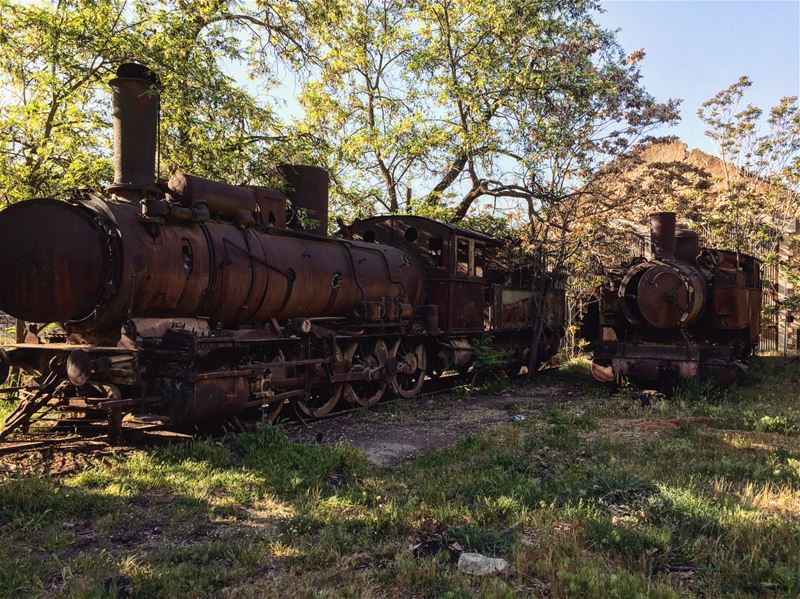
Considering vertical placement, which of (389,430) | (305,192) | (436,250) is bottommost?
(389,430)

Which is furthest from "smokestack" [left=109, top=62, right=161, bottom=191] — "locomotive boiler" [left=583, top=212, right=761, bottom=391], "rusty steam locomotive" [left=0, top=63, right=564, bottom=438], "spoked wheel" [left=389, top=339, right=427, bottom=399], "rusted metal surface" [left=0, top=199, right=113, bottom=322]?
"locomotive boiler" [left=583, top=212, right=761, bottom=391]

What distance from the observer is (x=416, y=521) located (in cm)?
456

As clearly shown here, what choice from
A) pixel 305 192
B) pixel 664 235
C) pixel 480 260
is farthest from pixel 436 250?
pixel 664 235

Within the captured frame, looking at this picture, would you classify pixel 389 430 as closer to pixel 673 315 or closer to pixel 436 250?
pixel 436 250

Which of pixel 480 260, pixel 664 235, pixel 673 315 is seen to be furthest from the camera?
pixel 480 260

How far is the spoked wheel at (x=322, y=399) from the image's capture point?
9.00 meters

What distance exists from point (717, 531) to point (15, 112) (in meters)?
10.7

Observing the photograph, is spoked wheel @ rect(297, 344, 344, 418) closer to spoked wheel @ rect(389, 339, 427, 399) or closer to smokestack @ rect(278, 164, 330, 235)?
spoked wheel @ rect(389, 339, 427, 399)

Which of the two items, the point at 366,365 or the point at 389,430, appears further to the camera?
the point at 366,365

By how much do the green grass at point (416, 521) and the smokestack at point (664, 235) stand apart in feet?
18.2

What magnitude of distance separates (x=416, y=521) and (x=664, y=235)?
31.5 feet

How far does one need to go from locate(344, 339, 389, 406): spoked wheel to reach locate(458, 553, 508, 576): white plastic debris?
602 cm

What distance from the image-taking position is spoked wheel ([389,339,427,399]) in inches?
440

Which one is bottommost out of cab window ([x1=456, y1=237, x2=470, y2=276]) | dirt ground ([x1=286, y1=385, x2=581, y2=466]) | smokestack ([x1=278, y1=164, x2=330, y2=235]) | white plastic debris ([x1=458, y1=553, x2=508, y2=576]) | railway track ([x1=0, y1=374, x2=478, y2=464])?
dirt ground ([x1=286, y1=385, x2=581, y2=466])
